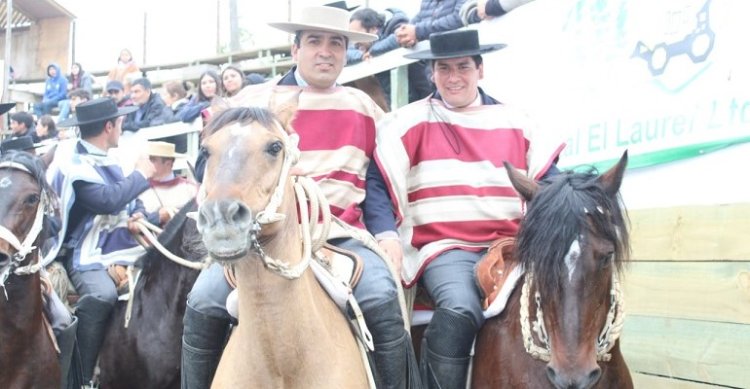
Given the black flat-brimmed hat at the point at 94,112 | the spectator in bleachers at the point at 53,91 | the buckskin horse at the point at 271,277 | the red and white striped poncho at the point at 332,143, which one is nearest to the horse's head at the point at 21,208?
the black flat-brimmed hat at the point at 94,112

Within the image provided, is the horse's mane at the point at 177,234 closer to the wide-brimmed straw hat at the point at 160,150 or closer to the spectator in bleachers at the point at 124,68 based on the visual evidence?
the wide-brimmed straw hat at the point at 160,150

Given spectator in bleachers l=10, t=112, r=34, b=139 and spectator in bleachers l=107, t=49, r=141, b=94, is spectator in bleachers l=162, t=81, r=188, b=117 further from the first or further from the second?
spectator in bleachers l=107, t=49, r=141, b=94

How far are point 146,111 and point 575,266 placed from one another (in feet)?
34.2

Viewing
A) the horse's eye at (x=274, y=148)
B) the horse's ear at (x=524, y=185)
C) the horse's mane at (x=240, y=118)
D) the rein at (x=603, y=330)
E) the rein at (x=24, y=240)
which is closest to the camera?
the horse's eye at (x=274, y=148)

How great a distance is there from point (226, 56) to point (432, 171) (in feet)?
52.6

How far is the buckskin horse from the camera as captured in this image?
372 cm

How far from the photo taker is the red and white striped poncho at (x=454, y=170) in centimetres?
557

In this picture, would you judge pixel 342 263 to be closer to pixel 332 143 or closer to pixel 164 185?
pixel 332 143

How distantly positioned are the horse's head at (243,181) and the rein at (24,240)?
91.1 inches

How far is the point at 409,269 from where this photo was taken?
223 inches

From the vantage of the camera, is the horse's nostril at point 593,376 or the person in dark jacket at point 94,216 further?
the person in dark jacket at point 94,216

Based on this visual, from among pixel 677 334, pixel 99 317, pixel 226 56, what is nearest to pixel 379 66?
pixel 99 317

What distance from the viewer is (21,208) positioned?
5.95 metres

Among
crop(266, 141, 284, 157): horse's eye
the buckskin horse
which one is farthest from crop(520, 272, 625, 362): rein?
crop(266, 141, 284, 157): horse's eye
